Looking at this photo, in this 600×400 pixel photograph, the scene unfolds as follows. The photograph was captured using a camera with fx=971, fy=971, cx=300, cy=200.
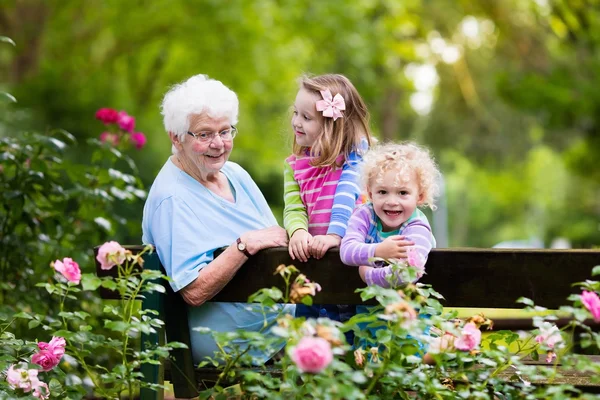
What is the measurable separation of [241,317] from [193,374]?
1.03 ft

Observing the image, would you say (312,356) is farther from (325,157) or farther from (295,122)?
(295,122)

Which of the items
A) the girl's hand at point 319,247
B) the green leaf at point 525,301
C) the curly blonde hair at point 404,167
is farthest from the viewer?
the curly blonde hair at point 404,167

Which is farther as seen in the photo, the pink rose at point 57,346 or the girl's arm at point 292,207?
the girl's arm at point 292,207

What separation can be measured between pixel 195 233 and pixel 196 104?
517 mm

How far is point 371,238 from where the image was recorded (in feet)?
11.4

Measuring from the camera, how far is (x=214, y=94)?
3807 mm

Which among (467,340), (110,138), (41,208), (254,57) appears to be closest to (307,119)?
(467,340)

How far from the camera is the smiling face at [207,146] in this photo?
12.5ft

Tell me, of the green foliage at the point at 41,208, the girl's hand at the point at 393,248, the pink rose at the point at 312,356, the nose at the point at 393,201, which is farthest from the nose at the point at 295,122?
the green foliage at the point at 41,208

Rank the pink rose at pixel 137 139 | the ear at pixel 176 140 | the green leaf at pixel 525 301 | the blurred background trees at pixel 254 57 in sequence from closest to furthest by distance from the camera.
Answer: the green leaf at pixel 525 301 → the ear at pixel 176 140 → the pink rose at pixel 137 139 → the blurred background trees at pixel 254 57

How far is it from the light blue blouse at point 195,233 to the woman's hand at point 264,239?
23 cm

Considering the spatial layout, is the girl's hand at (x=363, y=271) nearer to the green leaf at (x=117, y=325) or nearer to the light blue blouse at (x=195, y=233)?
the light blue blouse at (x=195, y=233)

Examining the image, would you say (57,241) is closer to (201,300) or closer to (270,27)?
(201,300)

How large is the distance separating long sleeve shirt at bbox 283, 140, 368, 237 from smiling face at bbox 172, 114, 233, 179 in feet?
0.92
